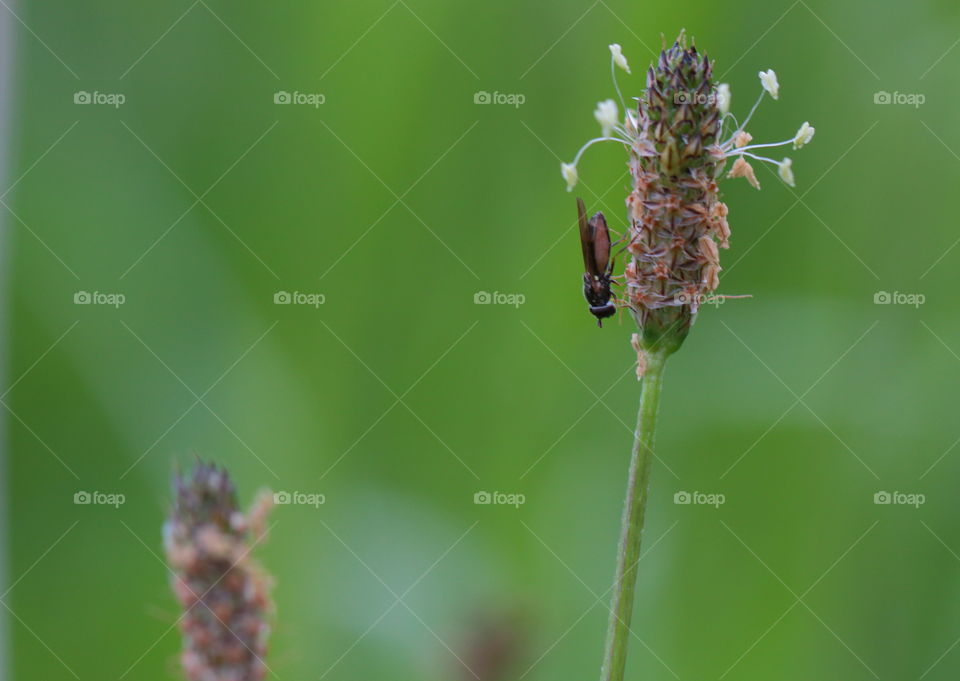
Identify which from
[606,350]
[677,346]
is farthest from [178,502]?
[606,350]

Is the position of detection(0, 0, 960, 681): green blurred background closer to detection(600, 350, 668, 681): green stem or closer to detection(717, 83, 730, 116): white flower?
detection(600, 350, 668, 681): green stem

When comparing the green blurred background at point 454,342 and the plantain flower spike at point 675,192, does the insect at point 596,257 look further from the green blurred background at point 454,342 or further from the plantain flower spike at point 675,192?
the green blurred background at point 454,342

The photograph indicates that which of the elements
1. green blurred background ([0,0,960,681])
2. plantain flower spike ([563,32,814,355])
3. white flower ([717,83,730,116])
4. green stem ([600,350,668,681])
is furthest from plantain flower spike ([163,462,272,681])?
green blurred background ([0,0,960,681])

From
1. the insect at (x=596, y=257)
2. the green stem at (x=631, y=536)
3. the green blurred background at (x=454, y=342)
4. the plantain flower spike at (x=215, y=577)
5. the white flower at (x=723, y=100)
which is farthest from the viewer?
the green blurred background at (x=454, y=342)

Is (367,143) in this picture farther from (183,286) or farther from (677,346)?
(677,346)

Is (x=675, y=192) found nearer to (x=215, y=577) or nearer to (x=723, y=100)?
(x=723, y=100)

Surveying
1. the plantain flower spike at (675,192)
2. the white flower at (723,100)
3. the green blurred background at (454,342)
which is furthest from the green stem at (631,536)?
the green blurred background at (454,342)

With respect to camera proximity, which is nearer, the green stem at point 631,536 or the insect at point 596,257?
the green stem at point 631,536
